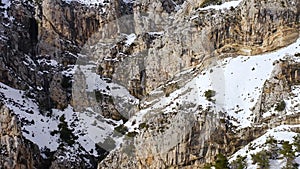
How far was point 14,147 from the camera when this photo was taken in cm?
8244

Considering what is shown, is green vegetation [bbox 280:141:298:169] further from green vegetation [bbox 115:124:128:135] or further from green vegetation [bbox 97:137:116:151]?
green vegetation [bbox 97:137:116:151]

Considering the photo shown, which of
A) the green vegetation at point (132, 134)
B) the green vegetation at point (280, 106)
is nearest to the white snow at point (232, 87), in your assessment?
the green vegetation at point (132, 134)

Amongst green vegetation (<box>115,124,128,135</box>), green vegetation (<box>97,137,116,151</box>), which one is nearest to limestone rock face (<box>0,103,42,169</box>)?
green vegetation (<box>97,137,116,151</box>)

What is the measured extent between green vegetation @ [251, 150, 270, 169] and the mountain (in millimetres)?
364

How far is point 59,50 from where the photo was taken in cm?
11469

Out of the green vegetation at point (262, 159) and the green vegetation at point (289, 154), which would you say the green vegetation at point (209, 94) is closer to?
the green vegetation at point (262, 159)

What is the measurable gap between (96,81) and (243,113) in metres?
42.6

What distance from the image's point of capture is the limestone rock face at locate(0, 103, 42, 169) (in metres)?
81.6

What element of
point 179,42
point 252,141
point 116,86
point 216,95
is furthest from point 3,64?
point 252,141

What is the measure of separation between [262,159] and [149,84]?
43.2 metres

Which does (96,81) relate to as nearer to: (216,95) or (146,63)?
(146,63)

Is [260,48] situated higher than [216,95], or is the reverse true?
[260,48]

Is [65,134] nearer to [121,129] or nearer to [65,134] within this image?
[65,134]

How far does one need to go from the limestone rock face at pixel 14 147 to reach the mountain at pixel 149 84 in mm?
181
